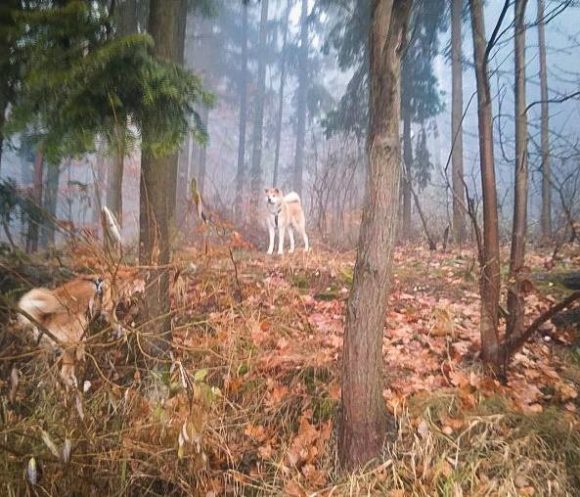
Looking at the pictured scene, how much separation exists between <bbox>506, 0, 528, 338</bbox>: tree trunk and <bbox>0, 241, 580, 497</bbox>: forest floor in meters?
0.55

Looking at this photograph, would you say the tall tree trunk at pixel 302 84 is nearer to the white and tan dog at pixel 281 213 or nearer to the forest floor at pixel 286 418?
the white and tan dog at pixel 281 213

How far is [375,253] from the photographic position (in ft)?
8.58

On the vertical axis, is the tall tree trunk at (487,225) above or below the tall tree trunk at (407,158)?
below

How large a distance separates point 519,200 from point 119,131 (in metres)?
3.61

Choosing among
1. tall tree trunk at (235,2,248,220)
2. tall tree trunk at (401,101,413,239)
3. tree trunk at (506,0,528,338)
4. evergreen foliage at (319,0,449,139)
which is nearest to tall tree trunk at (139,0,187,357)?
tree trunk at (506,0,528,338)

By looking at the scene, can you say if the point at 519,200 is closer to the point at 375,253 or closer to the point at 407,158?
the point at 375,253

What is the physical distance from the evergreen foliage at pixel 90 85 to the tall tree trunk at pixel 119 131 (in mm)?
45

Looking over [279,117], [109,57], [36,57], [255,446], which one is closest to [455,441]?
[255,446]

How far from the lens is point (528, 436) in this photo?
9.00ft

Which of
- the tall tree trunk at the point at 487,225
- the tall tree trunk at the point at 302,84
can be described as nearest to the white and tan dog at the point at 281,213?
the tall tree trunk at the point at 487,225

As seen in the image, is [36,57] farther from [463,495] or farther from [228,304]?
[463,495]

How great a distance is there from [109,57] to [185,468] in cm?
290

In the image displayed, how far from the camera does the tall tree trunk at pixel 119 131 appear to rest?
3.01 m

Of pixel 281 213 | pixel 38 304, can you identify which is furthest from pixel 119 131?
pixel 281 213
